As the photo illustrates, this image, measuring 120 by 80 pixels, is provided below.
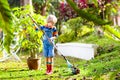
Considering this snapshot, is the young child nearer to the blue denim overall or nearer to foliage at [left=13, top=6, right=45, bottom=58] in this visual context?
the blue denim overall

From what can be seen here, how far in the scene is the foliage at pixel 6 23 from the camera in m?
0.66

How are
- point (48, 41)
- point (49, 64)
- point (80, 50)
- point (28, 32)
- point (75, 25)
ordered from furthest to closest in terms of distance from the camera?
point (75, 25) < point (80, 50) < point (28, 32) < point (49, 64) < point (48, 41)

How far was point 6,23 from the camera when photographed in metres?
0.67

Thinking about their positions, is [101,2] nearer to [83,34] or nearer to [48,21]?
[83,34]

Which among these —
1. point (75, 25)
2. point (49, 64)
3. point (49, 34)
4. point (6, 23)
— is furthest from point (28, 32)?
point (6, 23)

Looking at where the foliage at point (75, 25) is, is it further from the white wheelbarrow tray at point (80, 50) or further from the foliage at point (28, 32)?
the foliage at point (28, 32)

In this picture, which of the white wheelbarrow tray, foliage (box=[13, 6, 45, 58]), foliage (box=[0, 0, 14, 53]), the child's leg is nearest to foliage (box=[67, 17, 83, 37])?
the white wheelbarrow tray

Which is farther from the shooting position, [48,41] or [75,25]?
[75,25]

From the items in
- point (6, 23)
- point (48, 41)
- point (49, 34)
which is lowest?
point (48, 41)

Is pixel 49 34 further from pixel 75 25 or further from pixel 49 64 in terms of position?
pixel 75 25

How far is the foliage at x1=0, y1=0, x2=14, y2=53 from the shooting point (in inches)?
25.9

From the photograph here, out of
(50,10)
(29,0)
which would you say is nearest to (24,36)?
(29,0)

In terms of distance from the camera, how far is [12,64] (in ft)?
33.3

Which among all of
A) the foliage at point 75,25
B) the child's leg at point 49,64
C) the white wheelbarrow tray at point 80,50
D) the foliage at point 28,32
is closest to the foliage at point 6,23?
the child's leg at point 49,64
